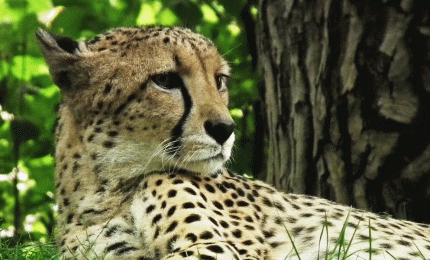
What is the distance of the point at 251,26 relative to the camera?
5.11 m

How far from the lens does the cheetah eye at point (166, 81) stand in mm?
3070

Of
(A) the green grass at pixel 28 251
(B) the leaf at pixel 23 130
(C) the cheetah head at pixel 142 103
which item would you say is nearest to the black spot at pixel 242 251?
(C) the cheetah head at pixel 142 103

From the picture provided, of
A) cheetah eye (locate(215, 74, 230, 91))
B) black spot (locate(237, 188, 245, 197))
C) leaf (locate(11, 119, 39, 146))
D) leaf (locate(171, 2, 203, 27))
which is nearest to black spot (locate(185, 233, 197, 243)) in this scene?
black spot (locate(237, 188, 245, 197))

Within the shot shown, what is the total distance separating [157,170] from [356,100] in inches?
53.0

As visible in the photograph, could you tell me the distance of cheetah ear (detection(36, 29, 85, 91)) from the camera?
3174mm

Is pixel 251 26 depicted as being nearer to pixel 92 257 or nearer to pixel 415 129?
pixel 415 129

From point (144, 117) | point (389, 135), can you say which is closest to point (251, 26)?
point (389, 135)

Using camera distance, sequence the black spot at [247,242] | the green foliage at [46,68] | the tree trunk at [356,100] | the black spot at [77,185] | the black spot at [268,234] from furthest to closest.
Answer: the green foliage at [46,68]
the tree trunk at [356,100]
the black spot at [77,185]
the black spot at [268,234]
the black spot at [247,242]

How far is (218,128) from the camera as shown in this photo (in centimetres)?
289

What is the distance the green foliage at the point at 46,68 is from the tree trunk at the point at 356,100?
59 cm

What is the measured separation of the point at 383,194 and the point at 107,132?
1682 millimetres

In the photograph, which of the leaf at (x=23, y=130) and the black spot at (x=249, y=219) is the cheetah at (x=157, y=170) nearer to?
the black spot at (x=249, y=219)

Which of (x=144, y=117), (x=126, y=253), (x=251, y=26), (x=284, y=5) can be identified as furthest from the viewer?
(x=251, y=26)

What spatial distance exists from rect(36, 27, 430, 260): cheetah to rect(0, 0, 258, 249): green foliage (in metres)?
1.27
